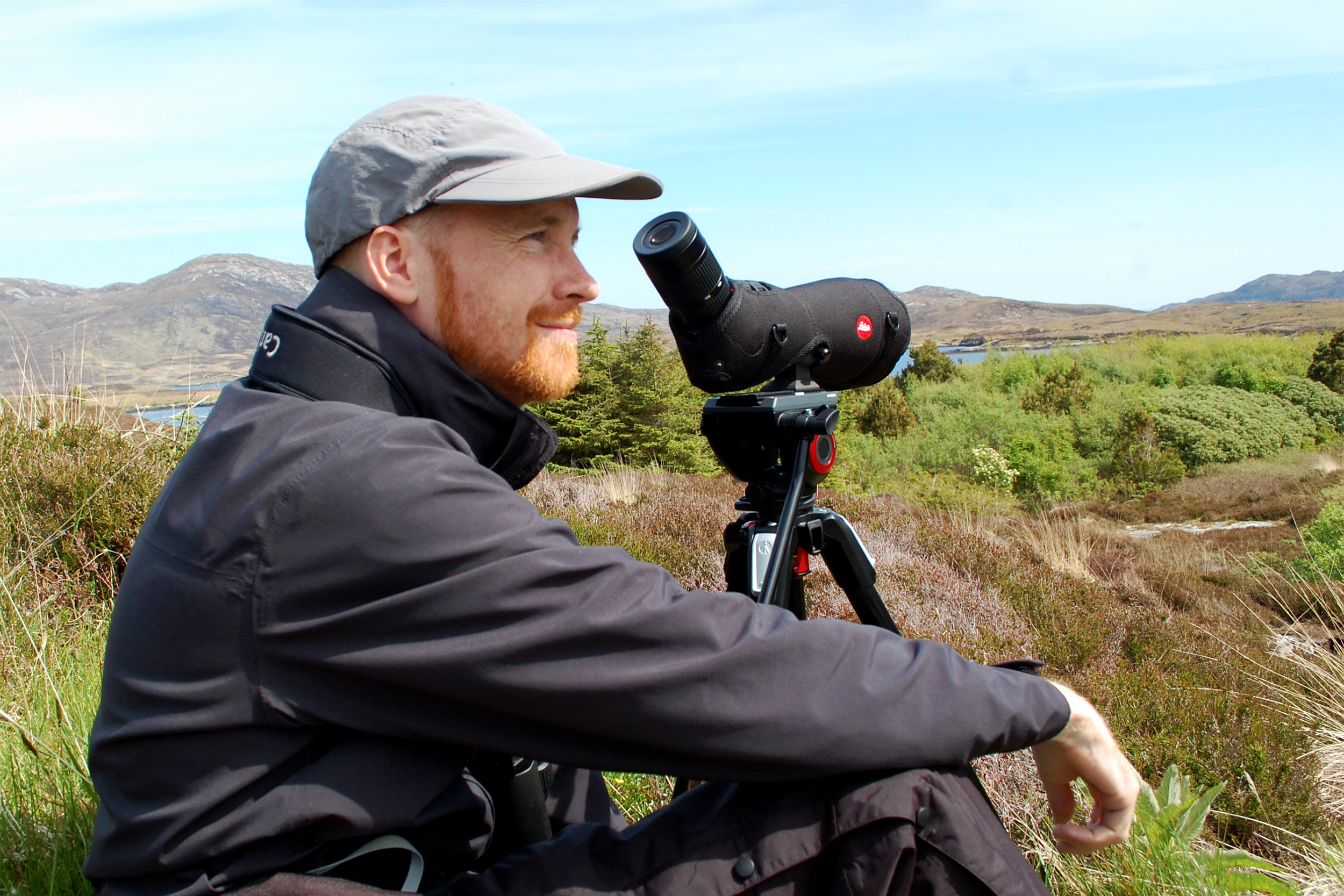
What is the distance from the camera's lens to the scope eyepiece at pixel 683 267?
1722 millimetres

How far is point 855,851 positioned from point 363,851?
1.96 ft

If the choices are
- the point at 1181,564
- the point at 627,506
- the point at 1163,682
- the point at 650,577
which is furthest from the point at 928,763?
the point at 1181,564

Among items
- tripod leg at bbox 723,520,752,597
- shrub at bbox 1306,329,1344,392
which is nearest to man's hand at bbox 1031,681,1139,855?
tripod leg at bbox 723,520,752,597

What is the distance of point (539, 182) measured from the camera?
1.38 metres

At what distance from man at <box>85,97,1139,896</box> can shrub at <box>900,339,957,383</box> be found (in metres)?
25.3

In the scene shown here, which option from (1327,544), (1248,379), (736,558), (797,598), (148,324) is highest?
(148,324)

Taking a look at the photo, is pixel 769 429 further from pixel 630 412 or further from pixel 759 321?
pixel 630 412

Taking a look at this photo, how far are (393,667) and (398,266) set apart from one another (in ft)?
2.14

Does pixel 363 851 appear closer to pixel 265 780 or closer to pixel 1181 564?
pixel 265 780

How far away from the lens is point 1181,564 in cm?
750

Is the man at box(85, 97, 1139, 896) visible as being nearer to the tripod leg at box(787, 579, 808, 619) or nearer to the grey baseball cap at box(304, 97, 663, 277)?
the grey baseball cap at box(304, 97, 663, 277)

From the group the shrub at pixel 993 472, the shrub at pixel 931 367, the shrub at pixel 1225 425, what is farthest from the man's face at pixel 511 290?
the shrub at pixel 931 367

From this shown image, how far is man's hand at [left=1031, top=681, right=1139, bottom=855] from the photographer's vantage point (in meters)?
1.28

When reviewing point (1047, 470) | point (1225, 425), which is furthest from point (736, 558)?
point (1225, 425)
